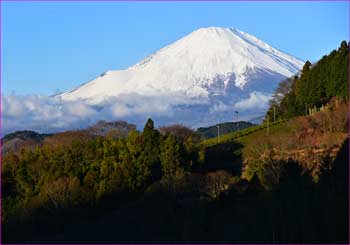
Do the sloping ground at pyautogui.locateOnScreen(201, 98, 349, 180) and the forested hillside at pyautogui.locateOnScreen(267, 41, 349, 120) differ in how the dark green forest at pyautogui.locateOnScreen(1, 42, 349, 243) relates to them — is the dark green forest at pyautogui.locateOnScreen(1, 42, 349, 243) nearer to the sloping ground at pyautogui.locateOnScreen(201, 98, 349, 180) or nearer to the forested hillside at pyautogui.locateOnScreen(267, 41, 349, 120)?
the sloping ground at pyautogui.locateOnScreen(201, 98, 349, 180)

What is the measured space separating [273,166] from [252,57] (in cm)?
10878

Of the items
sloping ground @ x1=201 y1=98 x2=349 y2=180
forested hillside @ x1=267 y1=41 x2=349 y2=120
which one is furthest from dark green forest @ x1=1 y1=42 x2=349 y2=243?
forested hillside @ x1=267 y1=41 x2=349 y2=120

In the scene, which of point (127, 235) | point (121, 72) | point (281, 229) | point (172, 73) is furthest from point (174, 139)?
point (121, 72)

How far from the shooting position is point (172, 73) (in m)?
135

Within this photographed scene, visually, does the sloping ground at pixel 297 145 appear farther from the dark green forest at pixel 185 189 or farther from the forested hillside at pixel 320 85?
the forested hillside at pixel 320 85

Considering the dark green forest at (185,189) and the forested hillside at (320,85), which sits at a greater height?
the forested hillside at (320,85)

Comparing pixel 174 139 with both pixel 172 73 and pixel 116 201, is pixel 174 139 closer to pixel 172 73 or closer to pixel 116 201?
pixel 116 201

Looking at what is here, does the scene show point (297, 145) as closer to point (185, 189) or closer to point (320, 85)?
point (185, 189)

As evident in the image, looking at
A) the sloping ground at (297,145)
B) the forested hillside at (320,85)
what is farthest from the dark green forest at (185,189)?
the forested hillside at (320,85)

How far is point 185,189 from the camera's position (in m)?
25.9

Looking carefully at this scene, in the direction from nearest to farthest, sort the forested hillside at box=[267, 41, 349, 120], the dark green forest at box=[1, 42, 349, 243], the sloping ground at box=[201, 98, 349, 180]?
1. the dark green forest at box=[1, 42, 349, 243]
2. the sloping ground at box=[201, 98, 349, 180]
3. the forested hillside at box=[267, 41, 349, 120]

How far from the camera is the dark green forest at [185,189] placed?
635 inches

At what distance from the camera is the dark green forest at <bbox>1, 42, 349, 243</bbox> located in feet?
53.0

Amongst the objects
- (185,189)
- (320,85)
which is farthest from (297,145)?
(320,85)
